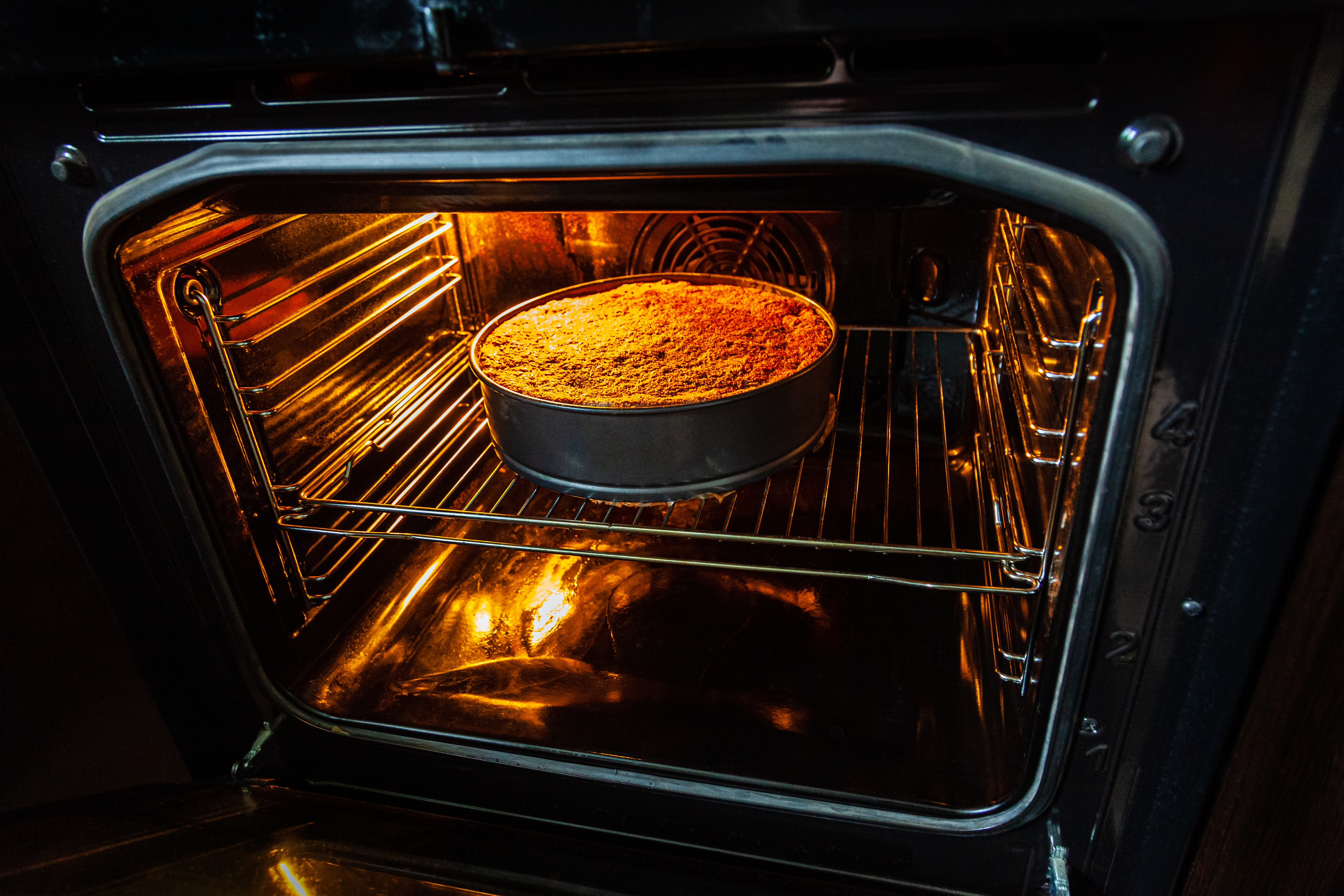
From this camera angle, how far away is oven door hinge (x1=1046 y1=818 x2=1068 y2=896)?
95 cm

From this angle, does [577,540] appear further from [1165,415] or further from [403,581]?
[1165,415]

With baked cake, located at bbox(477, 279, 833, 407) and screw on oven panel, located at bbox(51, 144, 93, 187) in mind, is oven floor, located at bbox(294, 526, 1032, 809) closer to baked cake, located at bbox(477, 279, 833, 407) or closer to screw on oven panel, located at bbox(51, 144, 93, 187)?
baked cake, located at bbox(477, 279, 833, 407)

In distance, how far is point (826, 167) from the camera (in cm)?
68

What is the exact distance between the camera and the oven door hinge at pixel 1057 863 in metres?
0.95

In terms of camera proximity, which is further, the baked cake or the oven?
the baked cake

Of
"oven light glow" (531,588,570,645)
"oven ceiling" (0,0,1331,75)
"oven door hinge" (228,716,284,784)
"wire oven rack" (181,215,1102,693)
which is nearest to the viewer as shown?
"oven ceiling" (0,0,1331,75)

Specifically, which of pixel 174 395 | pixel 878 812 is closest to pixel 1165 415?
pixel 878 812

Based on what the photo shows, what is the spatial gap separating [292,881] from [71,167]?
0.82 metres

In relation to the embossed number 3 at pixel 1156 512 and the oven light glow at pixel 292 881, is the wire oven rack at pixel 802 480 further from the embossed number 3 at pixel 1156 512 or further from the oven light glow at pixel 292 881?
the oven light glow at pixel 292 881

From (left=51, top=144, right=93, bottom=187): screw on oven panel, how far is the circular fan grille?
0.86 metres

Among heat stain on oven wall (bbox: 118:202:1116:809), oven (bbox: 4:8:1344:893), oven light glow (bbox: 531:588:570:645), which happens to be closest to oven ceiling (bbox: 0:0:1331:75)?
oven (bbox: 4:8:1344:893)

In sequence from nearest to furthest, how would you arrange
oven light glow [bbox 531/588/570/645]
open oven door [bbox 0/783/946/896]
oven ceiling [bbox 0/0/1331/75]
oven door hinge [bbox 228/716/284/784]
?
oven ceiling [bbox 0/0/1331/75], open oven door [bbox 0/783/946/896], oven door hinge [bbox 228/716/284/784], oven light glow [bbox 531/588/570/645]

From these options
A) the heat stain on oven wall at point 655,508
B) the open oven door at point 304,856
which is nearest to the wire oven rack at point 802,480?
the heat stain on oven wall at point 655,508

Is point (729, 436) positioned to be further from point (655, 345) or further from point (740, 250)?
point (740, 250)
